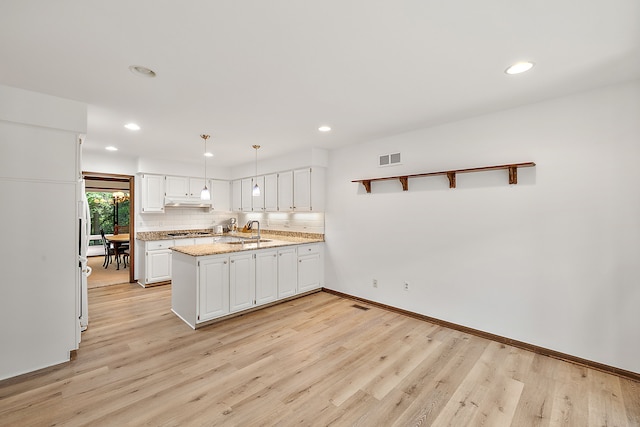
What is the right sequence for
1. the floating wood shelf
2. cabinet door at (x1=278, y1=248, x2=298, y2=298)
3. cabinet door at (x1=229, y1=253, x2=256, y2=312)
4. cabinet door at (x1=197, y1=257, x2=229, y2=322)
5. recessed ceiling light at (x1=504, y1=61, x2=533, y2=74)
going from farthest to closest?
cabinet door at (x1=278, y1=248, x2=298, y2=298) → cabinet door at (x1=229, y1=253, x2=256, y2=312) → cabinet door at (x1=197, y1=257, x2=229, y2=322) → the floating wood shelf → recessed ceiling light at (x1=504, y1=61, x2=533, y2=74)

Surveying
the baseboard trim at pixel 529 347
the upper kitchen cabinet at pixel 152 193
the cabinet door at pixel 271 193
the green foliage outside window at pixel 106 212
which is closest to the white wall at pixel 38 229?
the upper kitchen cabinet at pixel 152 193

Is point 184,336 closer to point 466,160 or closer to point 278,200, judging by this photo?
point 278,200

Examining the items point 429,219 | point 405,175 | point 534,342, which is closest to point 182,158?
point 405,175

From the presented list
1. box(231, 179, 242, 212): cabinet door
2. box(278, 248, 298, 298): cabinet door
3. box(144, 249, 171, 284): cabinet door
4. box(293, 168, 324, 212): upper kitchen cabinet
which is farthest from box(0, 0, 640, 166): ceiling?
box(231, 179, 242, 212): cabinet door

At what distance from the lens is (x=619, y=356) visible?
2432mm

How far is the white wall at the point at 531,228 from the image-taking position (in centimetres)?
244

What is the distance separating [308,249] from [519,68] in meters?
3.59

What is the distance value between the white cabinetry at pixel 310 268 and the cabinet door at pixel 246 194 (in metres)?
2.06

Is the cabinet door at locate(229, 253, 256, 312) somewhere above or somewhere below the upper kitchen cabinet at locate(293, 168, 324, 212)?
below

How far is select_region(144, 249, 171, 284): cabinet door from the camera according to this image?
520 centimetres

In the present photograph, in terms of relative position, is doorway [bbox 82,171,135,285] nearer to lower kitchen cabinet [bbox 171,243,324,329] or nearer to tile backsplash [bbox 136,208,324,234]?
tile backsplash [bbox 136,208,324,234]

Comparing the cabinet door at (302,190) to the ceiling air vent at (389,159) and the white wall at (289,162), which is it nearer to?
the white wall at (289,162)

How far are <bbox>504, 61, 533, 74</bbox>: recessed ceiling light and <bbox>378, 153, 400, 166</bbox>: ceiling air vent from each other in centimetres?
181

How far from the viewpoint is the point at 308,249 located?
4773 millimetres
